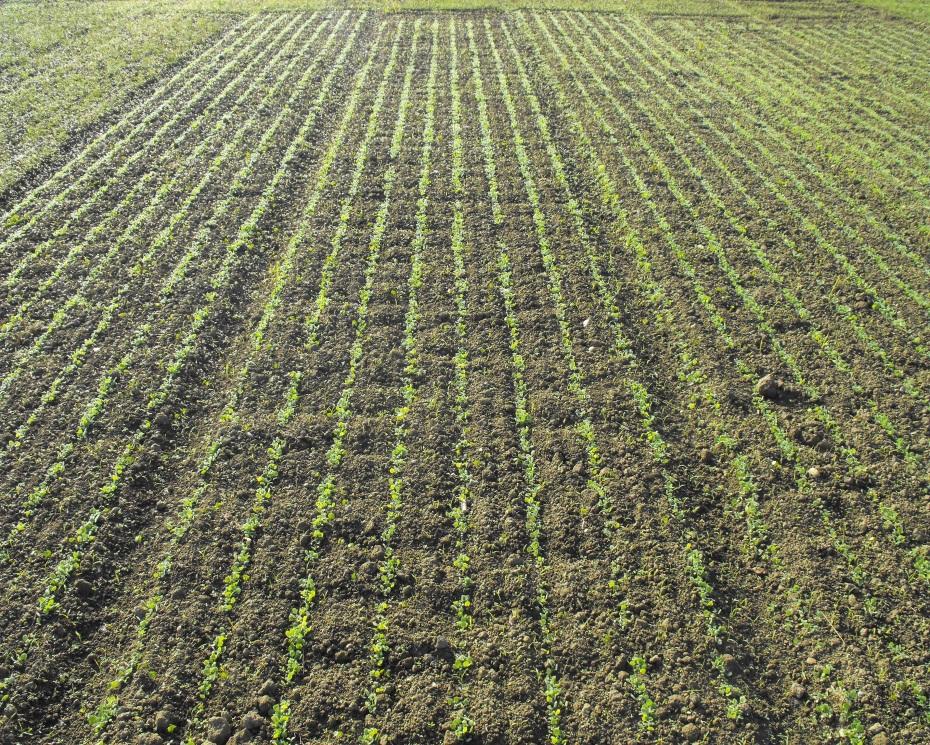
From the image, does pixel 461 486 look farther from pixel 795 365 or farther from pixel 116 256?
pixel 116 256

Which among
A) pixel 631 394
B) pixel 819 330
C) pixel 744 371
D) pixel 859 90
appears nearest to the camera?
pixel 631 394

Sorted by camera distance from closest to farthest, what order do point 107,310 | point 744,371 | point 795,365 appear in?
point 744,371 < point 795,365 < point 107,310

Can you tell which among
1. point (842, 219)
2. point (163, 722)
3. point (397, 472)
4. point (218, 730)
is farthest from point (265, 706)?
point (842, 219)

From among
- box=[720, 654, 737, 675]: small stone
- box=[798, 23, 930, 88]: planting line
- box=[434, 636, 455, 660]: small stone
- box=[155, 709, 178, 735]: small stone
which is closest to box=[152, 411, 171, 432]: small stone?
box=[155, 709, 178, 735]: small stone

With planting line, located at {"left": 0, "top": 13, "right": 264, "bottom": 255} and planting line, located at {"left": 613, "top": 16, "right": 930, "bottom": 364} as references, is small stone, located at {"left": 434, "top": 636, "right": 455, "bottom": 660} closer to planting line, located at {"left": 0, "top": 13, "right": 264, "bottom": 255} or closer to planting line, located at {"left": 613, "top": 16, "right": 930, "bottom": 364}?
planting line, located at {"left": 613, "top": 16, "right": 930, "bottom": 364}

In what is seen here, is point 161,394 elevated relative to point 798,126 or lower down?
lower down

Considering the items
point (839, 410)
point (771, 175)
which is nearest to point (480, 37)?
point (771, 175)

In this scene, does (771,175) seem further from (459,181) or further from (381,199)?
(381,199)

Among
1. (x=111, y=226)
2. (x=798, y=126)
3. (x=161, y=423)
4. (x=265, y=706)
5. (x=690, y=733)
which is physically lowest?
(x=690, y=733)
